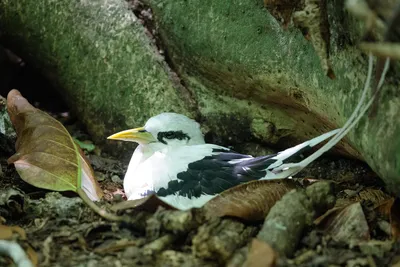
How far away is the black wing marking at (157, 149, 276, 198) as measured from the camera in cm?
282

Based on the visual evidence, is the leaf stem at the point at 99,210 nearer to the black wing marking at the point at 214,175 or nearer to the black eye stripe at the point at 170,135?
the black wing marking at the point at 214,175

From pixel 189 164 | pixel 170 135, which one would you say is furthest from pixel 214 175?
pixel 170 135

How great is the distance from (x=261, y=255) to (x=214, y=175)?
923mm

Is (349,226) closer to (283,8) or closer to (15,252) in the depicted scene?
(283,8)

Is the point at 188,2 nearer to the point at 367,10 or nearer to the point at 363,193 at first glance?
the point at 363,193

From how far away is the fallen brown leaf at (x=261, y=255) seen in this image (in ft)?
6.38

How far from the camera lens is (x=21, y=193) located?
292 cm

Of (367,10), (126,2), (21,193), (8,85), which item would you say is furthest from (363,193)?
(8,85)

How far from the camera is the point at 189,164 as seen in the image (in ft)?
9.90

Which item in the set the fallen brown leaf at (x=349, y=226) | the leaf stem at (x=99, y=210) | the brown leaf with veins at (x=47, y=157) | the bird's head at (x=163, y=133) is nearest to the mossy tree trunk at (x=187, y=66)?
the bird's head at (x=163, y=133)

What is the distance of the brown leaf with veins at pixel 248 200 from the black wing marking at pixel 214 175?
204 millimetres

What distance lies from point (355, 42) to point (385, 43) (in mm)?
616

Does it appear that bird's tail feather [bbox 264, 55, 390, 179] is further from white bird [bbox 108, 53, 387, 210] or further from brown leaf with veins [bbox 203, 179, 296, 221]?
brown leaf with veins [bbox 203, 179, 296, 221]

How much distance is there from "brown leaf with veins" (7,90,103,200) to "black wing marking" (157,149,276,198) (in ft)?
1.51
